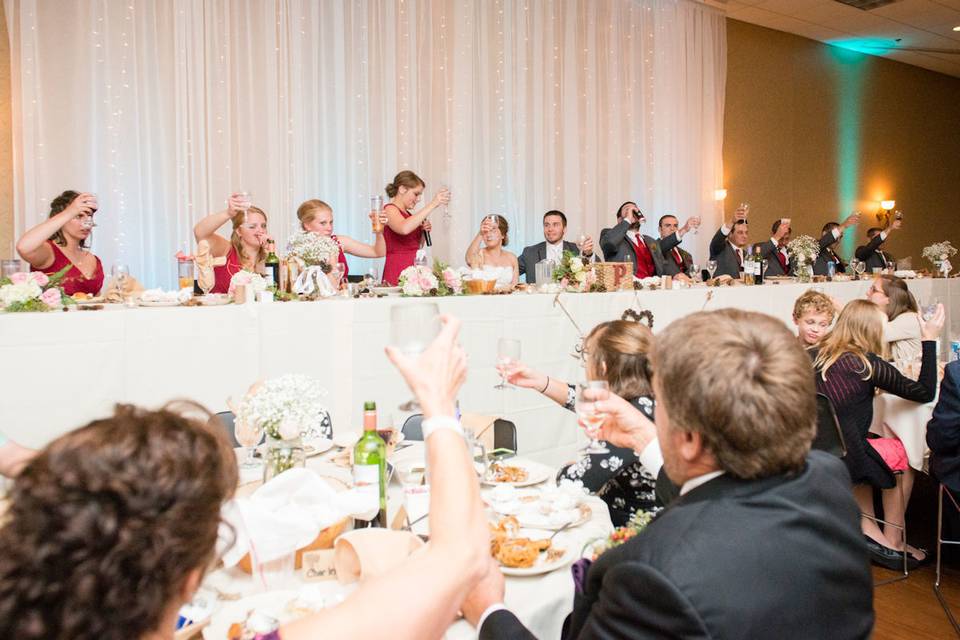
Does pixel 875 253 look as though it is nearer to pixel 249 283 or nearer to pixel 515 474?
pixel 249 283

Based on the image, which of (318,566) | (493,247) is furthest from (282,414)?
(493,247)

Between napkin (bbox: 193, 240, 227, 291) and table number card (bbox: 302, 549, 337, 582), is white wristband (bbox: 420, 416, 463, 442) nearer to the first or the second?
table number card (bbox: 302, 549, 337, 582)

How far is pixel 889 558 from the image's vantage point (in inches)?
123

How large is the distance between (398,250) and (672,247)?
3.08 meters

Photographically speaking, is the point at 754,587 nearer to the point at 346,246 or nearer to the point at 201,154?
the point at 346,246

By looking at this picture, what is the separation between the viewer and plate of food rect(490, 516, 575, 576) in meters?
1.38

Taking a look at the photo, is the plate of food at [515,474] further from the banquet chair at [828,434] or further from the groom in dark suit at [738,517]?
the banquet chair at [828,434]

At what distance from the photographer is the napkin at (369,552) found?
4.10ft

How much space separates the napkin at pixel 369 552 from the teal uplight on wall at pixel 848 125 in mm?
10119

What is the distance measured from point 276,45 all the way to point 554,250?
108 inches

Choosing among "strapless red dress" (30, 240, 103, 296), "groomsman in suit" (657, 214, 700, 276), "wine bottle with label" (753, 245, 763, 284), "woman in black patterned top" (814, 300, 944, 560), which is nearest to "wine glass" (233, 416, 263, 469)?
"strapless red dress" (30, 240, 103, 296)

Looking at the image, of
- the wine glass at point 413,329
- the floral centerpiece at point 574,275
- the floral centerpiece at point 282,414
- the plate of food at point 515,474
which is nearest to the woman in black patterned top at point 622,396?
the plate of food at point 515,474

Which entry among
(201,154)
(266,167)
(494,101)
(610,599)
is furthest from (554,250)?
(610,599)

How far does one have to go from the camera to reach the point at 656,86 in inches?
306
